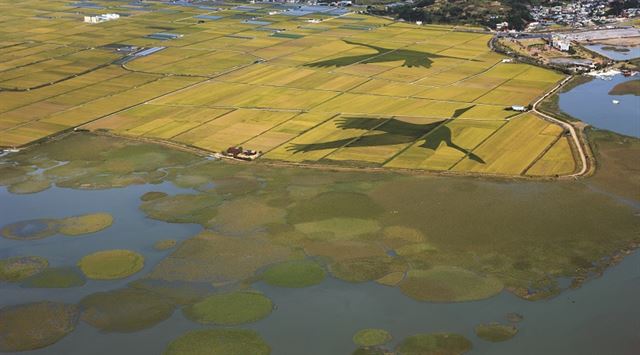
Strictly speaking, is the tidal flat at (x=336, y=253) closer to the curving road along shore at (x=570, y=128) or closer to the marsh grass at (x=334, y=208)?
the marsh grass at (x=334, y=208)

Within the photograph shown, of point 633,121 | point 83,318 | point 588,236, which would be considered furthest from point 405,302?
point 633,121

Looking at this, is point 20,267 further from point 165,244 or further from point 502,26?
point 502,26

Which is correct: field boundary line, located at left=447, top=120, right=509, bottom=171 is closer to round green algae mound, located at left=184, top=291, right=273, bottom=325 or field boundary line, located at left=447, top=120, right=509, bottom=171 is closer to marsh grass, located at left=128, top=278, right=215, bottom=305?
round green algae mound, located at left=184, top=291, right=273, bottom=325

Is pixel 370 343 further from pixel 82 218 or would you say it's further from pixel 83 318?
pixel 82 218

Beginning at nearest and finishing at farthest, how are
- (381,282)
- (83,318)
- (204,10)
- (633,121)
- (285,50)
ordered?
(83,318)
(381,282)
(633,121)
(285,50)
(204,10)

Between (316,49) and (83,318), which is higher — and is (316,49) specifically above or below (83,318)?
above

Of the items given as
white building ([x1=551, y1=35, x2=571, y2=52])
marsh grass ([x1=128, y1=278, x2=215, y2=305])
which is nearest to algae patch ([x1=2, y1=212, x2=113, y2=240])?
marsh grass ([x1=128, y1=278, x2=215, y2=305])

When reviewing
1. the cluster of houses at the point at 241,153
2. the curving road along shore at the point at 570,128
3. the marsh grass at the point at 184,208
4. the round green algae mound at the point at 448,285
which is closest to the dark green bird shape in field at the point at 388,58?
the curving road along shore at the point at 570,128
